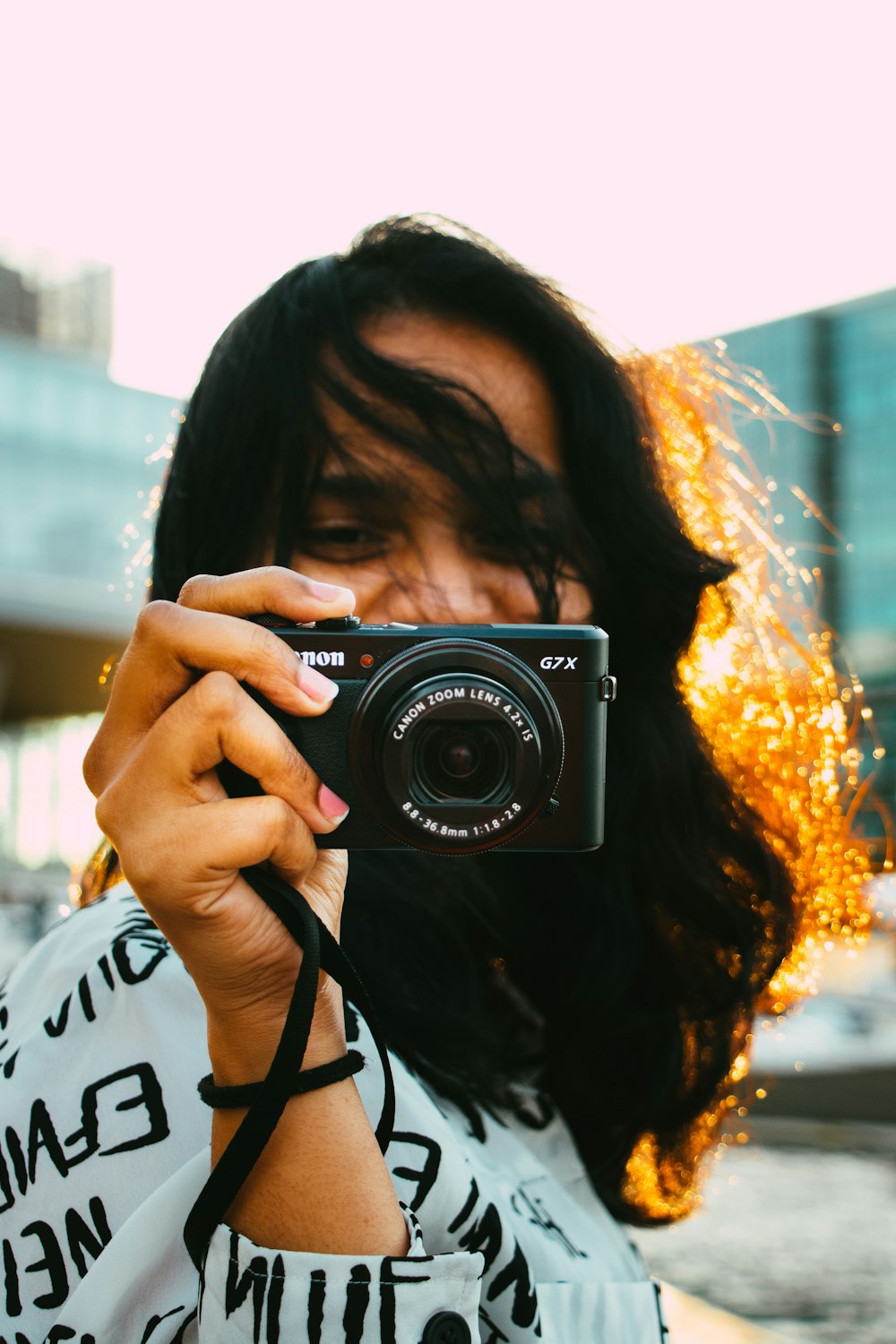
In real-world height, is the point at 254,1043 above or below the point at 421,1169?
above

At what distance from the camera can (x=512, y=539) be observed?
1936 mm

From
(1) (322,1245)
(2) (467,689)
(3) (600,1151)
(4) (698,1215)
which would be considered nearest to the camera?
(1) (322,1245)

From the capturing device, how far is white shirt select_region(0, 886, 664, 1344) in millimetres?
1081

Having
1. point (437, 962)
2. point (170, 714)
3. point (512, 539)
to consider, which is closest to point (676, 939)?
point (437, 962)

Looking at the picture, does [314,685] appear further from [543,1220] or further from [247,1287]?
[543,1220]

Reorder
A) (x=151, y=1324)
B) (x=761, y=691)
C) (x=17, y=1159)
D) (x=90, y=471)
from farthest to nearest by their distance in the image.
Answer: (x=90, y=471), (x=761, y=691), (x=17, y=1159), (x=151, y=1324)

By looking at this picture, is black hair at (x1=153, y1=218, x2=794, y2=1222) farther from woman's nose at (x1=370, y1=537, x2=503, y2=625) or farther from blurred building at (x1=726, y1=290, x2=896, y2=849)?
blurred building at (x1=726, y1=290, x2=896, y2=849)

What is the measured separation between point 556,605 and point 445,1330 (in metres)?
1.13

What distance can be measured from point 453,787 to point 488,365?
102cm

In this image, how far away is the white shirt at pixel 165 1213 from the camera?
1081 millimetres

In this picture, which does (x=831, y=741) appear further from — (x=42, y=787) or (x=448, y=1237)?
(x=42, y=787)

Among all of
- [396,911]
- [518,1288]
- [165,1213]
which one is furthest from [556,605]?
[165,1213]

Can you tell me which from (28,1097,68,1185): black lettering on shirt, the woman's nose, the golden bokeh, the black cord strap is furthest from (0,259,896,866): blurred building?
the black cord strap

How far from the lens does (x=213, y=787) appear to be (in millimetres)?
1182
